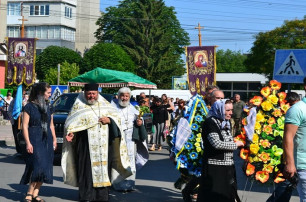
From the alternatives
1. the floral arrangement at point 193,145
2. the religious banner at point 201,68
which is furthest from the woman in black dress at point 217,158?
the religious banner at point 201,68

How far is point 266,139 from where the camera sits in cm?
738

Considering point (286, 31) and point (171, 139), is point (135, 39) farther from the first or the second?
point (171, 139)

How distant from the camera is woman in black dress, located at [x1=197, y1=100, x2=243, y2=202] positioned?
6.77 meters

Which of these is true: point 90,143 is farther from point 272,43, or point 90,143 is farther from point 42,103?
point 272,43

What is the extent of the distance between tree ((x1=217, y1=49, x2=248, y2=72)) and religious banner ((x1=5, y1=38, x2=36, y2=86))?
11308 cm

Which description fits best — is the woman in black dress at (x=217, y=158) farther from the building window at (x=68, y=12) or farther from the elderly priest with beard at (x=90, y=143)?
the building window at (x=68, y=12)

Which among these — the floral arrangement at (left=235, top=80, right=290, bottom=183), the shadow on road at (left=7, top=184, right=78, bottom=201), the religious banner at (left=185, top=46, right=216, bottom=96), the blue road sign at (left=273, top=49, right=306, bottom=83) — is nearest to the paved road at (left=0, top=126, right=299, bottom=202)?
the shadow on road at (left=7, top=184, right=78, bottom=201)

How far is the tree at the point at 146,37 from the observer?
6794cm

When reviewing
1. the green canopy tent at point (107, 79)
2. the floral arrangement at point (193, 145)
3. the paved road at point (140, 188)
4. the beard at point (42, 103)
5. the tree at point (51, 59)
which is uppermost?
the tree at point (51, 59)

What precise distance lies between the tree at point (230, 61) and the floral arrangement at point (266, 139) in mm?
127274

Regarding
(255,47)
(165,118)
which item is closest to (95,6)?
(255,47)

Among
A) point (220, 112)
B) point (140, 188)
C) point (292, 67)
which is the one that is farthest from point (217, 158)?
point (292, 67)

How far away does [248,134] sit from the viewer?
7.34 meters

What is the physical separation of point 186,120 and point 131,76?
16.2 m
